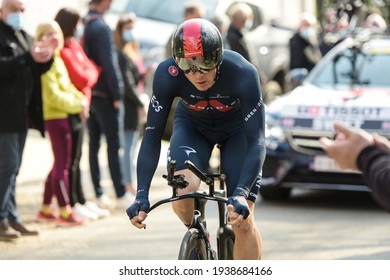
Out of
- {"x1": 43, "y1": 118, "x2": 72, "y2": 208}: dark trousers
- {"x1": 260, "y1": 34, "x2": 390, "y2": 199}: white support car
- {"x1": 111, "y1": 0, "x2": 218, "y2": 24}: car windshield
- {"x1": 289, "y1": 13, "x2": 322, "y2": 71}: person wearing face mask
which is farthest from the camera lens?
{"x1": 111, "y1": 0, "x2": 218, "y2": 24}: car windshield

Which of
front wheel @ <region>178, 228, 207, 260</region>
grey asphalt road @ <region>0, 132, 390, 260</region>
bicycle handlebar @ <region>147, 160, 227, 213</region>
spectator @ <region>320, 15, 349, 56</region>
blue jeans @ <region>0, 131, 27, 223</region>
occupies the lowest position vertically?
grey asphalt road @ <region>0, 132, 390, 260</region>

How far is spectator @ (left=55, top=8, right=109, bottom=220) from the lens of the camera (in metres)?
9.00

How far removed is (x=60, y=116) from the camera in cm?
882

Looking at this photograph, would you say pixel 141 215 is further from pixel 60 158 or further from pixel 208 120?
pixel 60 158

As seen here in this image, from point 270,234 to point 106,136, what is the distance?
2.14 m

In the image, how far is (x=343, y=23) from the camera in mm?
17906

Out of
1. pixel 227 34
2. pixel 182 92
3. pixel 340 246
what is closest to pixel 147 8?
pixel 227 34

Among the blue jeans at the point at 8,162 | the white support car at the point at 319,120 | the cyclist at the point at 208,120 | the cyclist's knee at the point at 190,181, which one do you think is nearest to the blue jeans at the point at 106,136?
the white support car at the point at 319,120

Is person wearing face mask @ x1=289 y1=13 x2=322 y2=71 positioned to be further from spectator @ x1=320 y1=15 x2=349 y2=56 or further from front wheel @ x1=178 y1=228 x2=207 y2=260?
front wheel @ x1=178 y1=228 x2=207 y2=260

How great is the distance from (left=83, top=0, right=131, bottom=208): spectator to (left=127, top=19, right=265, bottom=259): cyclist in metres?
3.74

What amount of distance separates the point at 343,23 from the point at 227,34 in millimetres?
6739

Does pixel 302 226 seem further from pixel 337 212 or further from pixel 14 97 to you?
pixel 14 97

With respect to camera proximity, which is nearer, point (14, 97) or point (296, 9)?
point (14, 97)

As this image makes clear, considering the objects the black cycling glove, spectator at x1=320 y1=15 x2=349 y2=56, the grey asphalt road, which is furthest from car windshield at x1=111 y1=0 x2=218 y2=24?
the black cycling glove
